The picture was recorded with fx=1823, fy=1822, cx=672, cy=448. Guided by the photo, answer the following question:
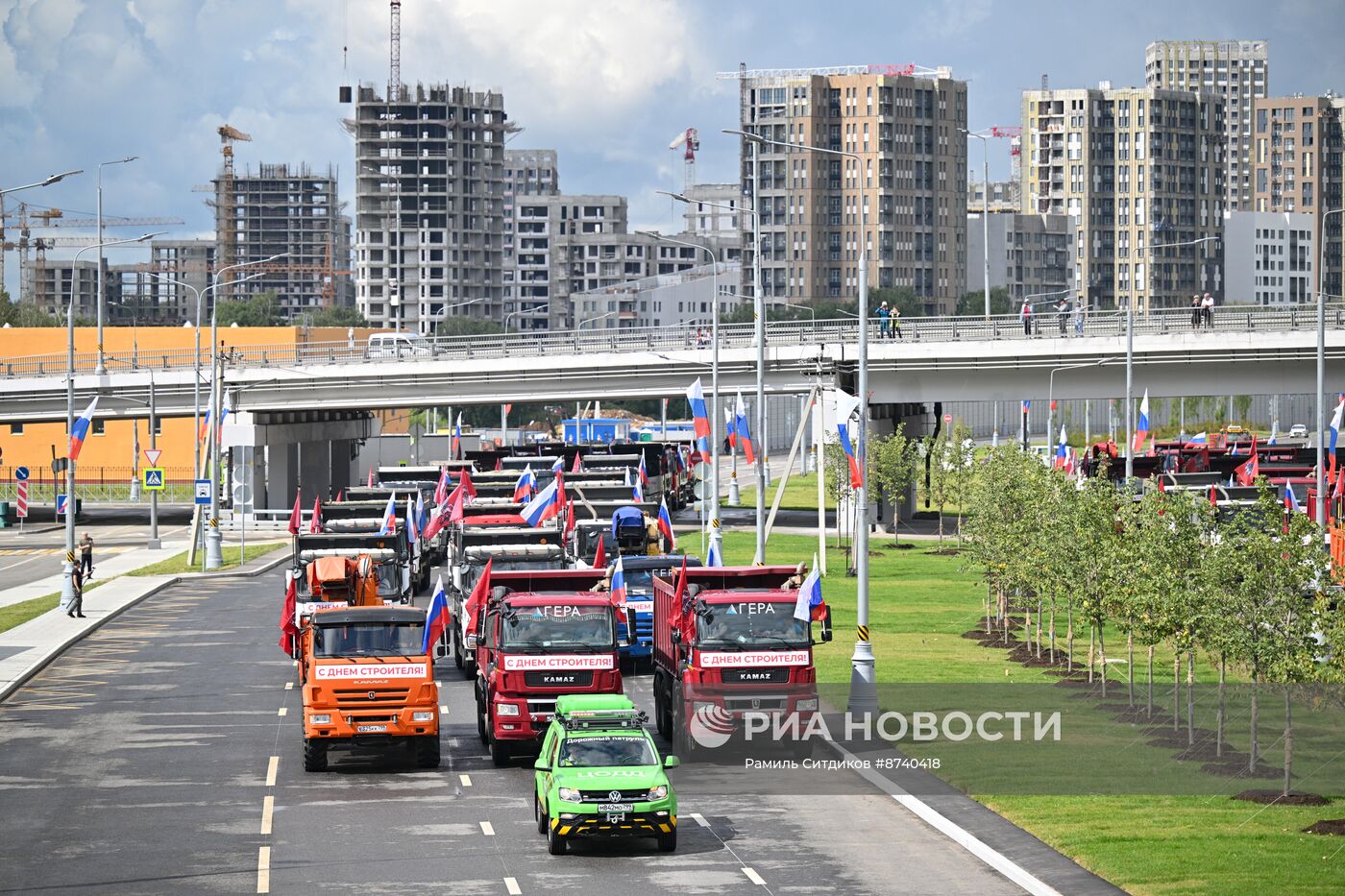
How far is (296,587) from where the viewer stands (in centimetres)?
3925

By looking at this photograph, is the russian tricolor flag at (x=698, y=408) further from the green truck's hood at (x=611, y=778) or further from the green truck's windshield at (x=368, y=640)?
the green truck's hood at (x=611, y=778)

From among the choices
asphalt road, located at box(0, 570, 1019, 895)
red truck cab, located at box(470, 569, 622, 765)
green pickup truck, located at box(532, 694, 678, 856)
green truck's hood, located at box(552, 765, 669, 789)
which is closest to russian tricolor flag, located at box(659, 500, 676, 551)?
asphalt road, located at box(0, 570, 1019, 895)

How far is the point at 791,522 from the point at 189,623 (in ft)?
141

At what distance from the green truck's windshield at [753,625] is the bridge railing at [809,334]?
48.0 meters

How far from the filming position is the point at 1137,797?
24.4 meters

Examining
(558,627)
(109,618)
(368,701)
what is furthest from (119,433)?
(368,701)

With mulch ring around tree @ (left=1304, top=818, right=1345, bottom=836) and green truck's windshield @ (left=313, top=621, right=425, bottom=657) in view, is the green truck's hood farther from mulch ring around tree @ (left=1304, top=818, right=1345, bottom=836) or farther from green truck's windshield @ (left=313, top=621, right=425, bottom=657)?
mulch ring around tree @ (left=1304, top=818, right=1345, bottom=836)

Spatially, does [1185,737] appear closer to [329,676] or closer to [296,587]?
[329,676]

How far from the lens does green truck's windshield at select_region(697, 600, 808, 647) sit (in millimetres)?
27500

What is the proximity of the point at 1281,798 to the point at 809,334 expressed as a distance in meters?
58.9

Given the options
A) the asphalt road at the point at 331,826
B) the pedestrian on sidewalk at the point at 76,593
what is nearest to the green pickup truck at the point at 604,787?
the asphalt road at the point at 331,826

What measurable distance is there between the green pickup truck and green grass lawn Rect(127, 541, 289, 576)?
42931 mm

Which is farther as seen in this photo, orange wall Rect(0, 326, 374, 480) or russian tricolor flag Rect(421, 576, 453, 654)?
orange wall Rect(0, 326, 374, 480)

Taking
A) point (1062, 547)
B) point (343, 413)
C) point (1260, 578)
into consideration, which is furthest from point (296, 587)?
point (343, 413)
